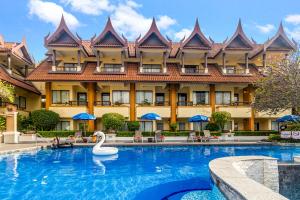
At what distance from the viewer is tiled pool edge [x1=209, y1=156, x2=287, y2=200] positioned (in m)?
5.14

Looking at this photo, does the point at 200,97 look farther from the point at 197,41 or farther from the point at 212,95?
the point at 197,41

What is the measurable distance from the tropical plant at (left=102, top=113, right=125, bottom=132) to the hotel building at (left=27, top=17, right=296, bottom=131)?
2147mm

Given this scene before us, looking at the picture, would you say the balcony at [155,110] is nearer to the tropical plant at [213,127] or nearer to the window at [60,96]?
the tropical plant at [213,127]

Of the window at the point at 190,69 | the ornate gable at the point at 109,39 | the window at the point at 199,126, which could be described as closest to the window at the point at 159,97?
the window at the point at 190,69

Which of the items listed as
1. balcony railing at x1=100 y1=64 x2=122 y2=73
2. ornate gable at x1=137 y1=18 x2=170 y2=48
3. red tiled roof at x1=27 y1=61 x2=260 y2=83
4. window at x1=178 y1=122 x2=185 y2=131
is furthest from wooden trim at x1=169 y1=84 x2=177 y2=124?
balcony railing at x1=100 y1=64 x2=122 y2=73

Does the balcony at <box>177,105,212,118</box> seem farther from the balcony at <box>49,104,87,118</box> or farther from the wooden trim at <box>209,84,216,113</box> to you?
the balcony at <box>49,104,87,118</box>

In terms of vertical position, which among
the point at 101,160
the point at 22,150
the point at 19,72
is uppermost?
the point at 19,72

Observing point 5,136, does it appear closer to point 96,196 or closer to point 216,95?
point 96,196

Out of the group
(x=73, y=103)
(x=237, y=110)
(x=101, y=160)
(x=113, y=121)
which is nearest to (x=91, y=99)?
(x=73, y=103)

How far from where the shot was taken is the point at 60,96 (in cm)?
2952

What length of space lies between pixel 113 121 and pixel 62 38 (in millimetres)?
10565

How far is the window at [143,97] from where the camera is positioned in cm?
2994

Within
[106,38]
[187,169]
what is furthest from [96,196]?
[106,38]

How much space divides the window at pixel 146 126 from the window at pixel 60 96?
27.2 feet
